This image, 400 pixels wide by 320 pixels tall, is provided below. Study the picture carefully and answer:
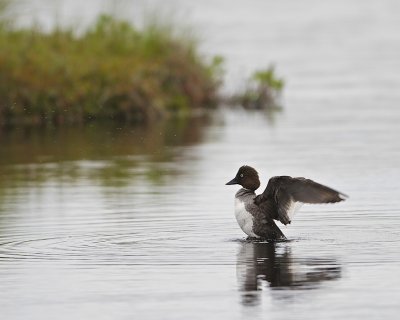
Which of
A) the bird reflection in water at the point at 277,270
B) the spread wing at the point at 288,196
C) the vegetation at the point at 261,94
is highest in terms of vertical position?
the vegetation at the point at 261,94

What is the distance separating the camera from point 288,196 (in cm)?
1319

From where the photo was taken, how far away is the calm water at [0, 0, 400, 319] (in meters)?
10.4

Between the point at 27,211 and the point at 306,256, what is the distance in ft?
14.4

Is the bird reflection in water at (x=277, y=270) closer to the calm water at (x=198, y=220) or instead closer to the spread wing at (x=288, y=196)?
the calm water at (x=198, y=220)

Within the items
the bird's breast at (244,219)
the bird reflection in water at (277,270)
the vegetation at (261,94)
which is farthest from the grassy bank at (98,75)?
the bird reflection in water at (277,270)

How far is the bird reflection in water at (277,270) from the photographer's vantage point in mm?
10789

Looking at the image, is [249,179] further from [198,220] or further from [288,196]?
[198,220]

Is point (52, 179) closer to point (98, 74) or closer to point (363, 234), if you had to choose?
point (363, 234)

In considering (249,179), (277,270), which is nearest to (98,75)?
(249,179)

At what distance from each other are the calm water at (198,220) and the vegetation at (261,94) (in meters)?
0.63

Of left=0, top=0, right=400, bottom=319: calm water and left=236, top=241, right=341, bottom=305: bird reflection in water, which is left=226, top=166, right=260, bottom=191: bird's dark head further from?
left=236, top=241, right=341, bottom=305: bird reflection in water

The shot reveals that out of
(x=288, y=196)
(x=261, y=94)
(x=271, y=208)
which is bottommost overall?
(x=271, y=208)

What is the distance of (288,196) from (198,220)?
1.68 m

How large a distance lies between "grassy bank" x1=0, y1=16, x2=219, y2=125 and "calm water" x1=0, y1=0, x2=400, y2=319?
917 mm
